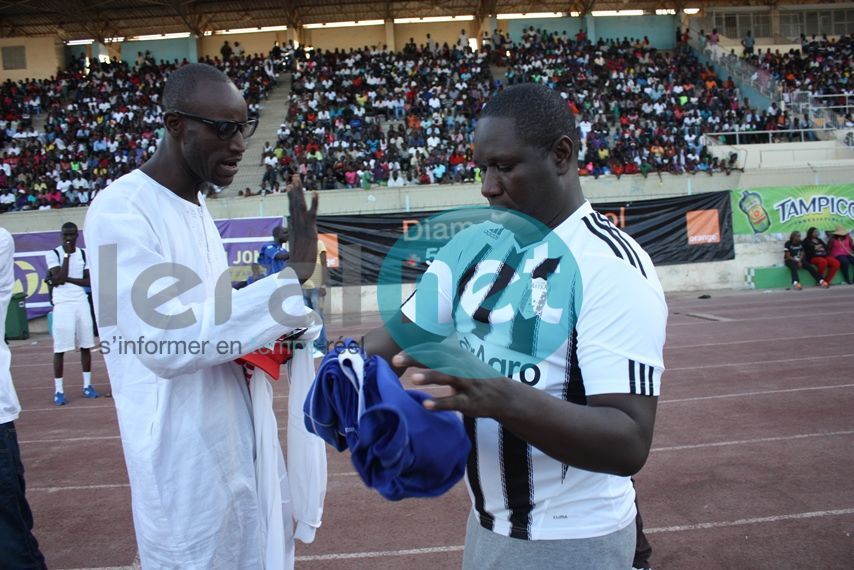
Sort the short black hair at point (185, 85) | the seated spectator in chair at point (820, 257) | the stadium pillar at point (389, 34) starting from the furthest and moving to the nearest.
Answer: the stadium pillar at point (389, 34), the seated spectator in chair at point (820, 257), the short black hair at point (185, 85)

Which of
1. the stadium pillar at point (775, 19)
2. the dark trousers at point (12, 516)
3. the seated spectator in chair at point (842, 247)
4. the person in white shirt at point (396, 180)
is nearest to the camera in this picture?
the dark trousers at point (12, 516)

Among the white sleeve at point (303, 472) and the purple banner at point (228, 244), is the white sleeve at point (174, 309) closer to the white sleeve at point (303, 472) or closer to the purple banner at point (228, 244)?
the white sleeve at point (303, 472)

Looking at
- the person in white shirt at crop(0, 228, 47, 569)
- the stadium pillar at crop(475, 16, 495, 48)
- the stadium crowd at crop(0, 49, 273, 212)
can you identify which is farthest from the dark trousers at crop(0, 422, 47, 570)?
the stadium pillar at crop(475, 16, 495, 48)

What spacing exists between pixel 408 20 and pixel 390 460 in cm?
3357

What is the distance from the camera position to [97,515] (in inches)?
183

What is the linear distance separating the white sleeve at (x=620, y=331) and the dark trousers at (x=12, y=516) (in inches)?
108

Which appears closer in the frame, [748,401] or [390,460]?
[390,460]

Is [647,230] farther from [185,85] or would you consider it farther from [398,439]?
[398,439]

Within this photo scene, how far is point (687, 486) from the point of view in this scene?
4.66 metres

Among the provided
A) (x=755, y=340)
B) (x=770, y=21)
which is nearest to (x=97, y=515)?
(x=755, y=340)

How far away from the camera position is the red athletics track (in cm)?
387

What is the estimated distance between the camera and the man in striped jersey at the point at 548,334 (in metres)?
1.28

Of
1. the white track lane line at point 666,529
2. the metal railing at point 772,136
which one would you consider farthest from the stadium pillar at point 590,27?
the white track lane line at point 666,529

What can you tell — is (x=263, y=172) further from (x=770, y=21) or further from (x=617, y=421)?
(x=770, y=21)
